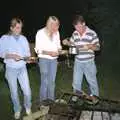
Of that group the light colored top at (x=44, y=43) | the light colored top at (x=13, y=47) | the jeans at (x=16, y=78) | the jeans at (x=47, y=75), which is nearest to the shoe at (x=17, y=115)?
the jeans at (x=16, y=78)

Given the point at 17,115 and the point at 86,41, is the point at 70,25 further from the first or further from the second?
the point at 17,115

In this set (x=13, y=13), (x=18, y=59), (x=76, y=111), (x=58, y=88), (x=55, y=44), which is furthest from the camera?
(x=13, y=13)

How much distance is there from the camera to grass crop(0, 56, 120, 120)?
10082 mm

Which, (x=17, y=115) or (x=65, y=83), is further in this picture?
(x=65, y=83)

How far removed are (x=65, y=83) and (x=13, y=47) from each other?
12.1 ft

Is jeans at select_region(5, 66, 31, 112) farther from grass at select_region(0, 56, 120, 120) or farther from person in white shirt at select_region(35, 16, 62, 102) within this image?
grass at select_region(0, 56, 120, 120)

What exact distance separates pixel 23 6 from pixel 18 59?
437 inches

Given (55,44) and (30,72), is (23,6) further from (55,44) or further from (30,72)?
(55,44)

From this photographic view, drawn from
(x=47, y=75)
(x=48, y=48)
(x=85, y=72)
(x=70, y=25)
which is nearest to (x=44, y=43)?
(x=48, y=48)

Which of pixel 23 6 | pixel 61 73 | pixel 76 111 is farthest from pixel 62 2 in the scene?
pixel 76 111

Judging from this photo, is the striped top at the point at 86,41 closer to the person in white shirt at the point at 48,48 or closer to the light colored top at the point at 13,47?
the person in white shirt at the point at 48,48

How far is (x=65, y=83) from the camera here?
11734 millimetres

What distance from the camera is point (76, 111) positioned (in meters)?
7.24

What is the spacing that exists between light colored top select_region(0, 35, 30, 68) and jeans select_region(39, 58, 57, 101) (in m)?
0.62
